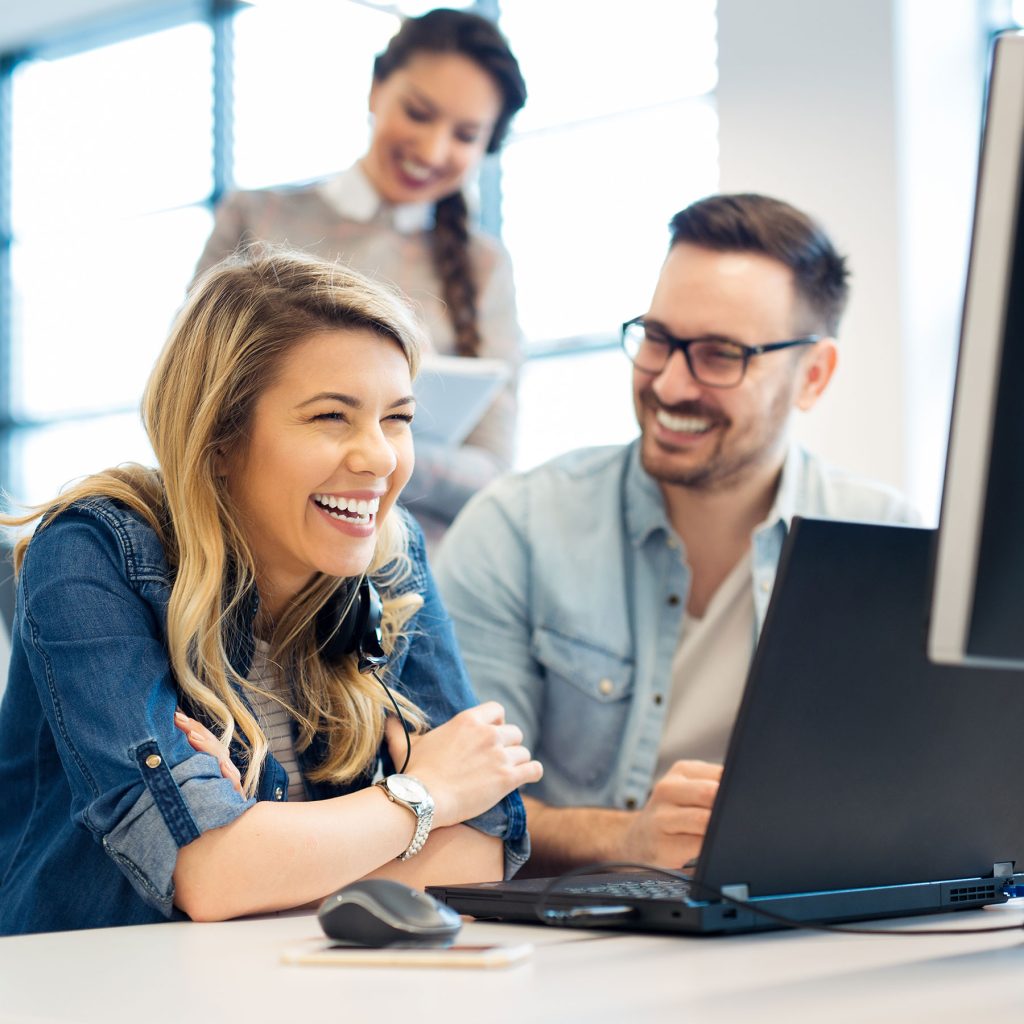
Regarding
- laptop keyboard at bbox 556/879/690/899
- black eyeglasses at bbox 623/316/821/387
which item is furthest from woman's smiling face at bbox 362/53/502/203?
laptop keyboard at bbox 556/879/690/899

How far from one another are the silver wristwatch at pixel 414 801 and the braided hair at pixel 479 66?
1.51 meters

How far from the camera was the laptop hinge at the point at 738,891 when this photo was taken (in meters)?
0.92

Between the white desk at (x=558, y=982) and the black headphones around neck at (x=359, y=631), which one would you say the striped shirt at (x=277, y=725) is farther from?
the white desk at (x=558, y=982)

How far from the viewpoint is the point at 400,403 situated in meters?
1.57

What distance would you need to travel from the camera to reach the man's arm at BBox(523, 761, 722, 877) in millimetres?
1394

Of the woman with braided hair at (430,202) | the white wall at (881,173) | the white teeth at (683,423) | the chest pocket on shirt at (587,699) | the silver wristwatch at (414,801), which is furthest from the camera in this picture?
the white wall at (881,173)

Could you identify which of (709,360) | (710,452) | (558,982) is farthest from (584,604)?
(558,982)

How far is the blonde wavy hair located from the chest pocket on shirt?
0.39m

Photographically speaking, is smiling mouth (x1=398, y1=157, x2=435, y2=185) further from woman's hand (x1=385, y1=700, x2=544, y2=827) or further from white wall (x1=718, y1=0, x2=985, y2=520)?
woman's hand (x1=385, y1=700, x2=544, y2=827)

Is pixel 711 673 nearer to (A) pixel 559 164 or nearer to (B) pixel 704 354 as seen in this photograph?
(B) pixel 704 354

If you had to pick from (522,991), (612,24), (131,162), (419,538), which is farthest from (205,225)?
(522,991)

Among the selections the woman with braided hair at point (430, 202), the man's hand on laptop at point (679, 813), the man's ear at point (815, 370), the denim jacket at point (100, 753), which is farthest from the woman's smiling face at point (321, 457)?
the woman with braided hair at point (430, 202)

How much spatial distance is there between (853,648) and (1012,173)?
0.35 meters

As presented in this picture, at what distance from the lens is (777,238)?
2.14 metres
